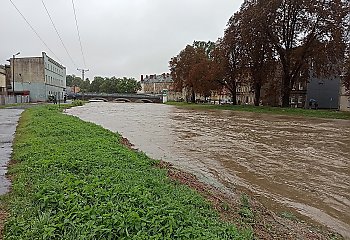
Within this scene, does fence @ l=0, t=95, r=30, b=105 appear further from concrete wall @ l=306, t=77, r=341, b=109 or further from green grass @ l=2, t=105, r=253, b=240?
concrete wall @ l=306, t=77, r=341, b=109

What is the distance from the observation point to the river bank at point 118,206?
380cm

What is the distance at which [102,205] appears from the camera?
4.26m

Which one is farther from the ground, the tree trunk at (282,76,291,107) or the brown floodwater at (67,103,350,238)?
the tree trunk at (282,76,291,107)

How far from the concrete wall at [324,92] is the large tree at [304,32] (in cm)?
2082

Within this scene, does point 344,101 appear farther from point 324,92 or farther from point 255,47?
point 255,47

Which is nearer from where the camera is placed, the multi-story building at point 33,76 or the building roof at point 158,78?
the multi-story building at point 33,76

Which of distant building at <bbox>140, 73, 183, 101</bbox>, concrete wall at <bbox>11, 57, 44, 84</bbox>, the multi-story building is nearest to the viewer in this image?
the multi-story building

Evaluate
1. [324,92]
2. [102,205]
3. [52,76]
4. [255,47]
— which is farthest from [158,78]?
[102,205]

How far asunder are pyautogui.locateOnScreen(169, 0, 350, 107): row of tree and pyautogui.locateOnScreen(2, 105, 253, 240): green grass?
35.9 m

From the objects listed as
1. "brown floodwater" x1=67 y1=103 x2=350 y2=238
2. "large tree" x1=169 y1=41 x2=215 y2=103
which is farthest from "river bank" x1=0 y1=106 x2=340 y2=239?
"large tree" x1=169 y1=41 x2=215 y2=103

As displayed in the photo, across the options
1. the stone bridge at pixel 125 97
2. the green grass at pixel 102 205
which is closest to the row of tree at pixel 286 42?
the green grass at pixel 102 205

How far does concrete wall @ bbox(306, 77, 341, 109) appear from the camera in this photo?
63406 mm

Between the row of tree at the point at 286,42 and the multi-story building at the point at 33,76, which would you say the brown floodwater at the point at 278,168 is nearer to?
the row of tree at the point at 286,42

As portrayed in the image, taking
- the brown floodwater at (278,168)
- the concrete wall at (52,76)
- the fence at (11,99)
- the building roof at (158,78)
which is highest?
the building roof at (158,78)
